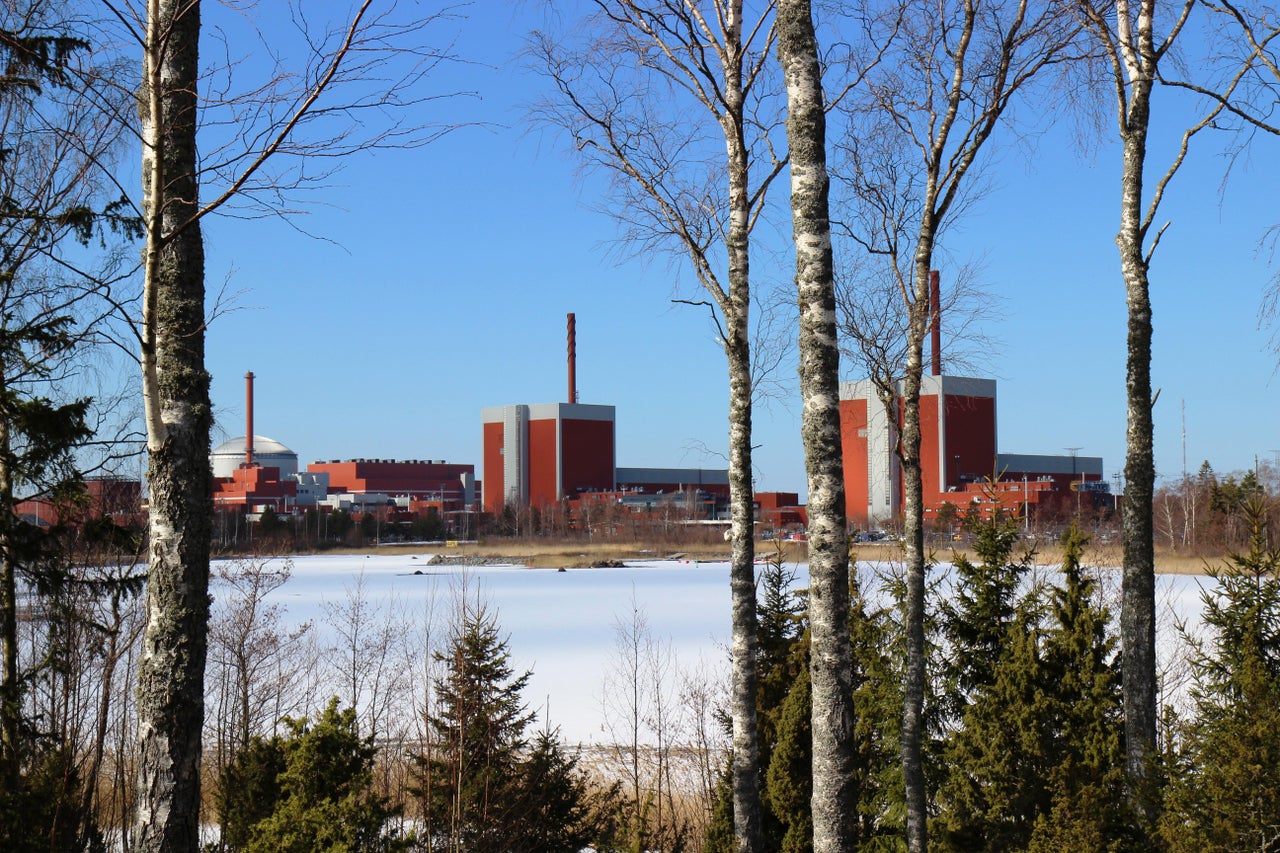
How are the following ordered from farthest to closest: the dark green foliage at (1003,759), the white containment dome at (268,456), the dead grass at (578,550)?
1. the white containment dome at (268,456)
2. the dead grass at (578,550)
3. the dark green foliage at (1003,759)

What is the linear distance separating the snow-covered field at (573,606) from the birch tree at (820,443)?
17.5 ft

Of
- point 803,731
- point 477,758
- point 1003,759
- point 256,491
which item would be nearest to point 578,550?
point 256,491

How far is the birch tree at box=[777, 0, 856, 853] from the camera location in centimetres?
482

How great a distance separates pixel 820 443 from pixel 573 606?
2890cm

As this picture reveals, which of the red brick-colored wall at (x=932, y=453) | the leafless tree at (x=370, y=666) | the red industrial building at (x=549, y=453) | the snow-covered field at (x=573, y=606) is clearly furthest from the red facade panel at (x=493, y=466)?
the leafless tree at (x=370, y=666)

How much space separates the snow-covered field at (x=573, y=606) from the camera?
19.6 metres

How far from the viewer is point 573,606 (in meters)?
33.2

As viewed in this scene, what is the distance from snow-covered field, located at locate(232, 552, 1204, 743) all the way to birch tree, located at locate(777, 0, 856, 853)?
17.5ft

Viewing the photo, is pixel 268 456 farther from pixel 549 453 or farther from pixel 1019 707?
pixel 1019 707

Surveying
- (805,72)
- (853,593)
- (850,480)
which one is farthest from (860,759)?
(850,480)

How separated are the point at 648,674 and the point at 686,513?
178 ft

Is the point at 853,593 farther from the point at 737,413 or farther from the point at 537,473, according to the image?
the point at 537,473

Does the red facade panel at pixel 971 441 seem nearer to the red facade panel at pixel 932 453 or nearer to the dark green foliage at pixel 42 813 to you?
the red facade panel at pixel 932 453

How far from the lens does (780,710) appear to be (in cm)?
934
